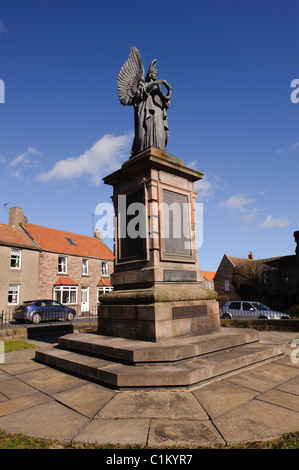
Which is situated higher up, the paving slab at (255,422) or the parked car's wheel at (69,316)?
the paving slab at (255,422)

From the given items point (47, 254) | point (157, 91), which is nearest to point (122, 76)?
point (157, 91)

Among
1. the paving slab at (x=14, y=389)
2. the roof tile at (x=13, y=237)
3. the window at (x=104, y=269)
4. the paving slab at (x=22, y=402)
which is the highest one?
the roof tile at (x=13, y=237)

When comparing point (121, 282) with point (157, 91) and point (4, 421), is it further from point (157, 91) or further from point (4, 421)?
point (157, 91)

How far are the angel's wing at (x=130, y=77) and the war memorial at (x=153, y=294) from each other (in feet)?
0.10

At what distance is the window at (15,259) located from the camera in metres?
27.1

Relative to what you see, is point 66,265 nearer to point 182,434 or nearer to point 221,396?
point 221,396

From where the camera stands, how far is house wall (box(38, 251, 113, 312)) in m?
29.5

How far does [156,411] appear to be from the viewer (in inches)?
138

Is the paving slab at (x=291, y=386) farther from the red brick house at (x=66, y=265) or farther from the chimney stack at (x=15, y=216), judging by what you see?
the chimney stack at (x=15, y=216)

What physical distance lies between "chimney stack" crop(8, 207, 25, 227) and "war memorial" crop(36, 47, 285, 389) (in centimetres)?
2594

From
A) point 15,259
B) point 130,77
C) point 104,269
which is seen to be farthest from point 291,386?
point 104,269

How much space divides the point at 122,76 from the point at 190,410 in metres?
9.05

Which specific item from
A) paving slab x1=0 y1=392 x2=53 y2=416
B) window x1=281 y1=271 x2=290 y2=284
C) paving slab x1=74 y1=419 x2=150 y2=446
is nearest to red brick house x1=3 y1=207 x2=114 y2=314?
window x1=281 y1=271 x2=290 y2=284

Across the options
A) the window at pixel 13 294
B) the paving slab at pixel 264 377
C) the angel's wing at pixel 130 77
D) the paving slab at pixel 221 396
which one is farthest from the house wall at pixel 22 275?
the paving slab at pixel 221 396
